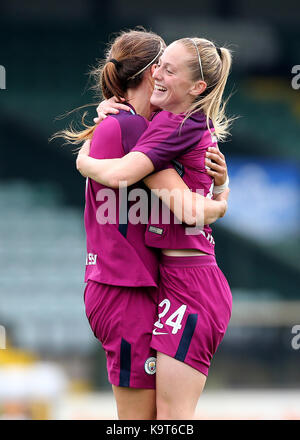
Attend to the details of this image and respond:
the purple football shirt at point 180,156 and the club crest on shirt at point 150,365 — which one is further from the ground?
the purple football shirt at point 180,156

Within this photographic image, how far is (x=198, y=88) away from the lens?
2455 millimetres

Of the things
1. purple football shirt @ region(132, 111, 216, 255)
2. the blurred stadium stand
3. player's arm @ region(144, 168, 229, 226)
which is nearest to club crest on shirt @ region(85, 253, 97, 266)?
purple football shirt @ region(132, 111, 216, 255)

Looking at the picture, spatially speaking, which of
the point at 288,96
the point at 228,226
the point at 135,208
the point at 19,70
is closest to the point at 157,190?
the point at 135,208

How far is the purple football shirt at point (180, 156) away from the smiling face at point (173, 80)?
0.16 ft

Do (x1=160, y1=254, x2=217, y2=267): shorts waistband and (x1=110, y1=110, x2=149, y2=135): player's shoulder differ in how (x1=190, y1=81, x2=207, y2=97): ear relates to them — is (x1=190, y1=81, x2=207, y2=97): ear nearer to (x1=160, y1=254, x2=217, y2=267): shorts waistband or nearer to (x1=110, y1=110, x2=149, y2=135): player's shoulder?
(x1=110, y1=110, x2=149, y2=135): player's shoulder

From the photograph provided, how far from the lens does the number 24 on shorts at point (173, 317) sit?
94.8 inches

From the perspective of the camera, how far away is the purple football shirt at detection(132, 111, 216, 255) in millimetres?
2357

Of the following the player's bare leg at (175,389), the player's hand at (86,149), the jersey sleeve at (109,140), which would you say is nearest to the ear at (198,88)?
the jersey sleeve at (109,140)

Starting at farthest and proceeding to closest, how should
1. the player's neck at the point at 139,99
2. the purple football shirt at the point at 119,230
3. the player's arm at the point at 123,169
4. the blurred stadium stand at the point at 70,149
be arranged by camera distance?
the blurred stadium stand at the point at 70,149 → the player's neck at the point at 139,99 → the purple football shirt at the point at 119,230 → the player's arm at the point at 123,169

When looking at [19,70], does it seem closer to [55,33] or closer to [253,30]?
[55,33]

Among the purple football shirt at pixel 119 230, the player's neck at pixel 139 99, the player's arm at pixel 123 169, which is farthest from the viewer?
the player's neck at pixel 139 99

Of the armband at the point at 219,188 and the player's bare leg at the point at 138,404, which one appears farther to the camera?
the armband at the point at 219,188

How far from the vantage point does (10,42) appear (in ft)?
35.1

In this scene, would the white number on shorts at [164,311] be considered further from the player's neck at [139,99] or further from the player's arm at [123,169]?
the player's neck at [139,99]
